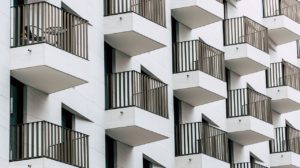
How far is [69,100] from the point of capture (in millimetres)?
34938

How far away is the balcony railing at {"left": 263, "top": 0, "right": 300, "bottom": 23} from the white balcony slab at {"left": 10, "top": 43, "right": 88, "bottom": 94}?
20.3 meters

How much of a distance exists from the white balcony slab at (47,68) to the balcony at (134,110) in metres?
3.40

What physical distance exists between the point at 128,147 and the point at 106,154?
4.01 feet

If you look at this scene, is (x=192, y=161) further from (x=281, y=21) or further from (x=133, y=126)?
(x=281, y=21)

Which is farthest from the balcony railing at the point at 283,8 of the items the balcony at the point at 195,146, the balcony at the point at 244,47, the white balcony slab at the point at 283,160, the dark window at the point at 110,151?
the dark window at the point at 110,151

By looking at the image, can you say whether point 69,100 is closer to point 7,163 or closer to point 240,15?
point 7,163

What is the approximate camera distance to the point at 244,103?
4647 cm

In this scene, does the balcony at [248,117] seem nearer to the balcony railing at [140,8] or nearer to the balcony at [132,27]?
the balcony railing at [140,8]

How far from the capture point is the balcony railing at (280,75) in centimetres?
5175

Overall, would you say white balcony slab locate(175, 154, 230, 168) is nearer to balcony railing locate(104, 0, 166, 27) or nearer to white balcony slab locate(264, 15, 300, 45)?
balcony railing locate(104, 0, 166, 27)

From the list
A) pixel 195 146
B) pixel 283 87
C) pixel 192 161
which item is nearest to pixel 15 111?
pixel 192 161

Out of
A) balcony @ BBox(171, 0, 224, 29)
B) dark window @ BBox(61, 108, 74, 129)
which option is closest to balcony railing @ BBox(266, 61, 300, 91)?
balcony @ BBox(171, 0, 224, 29)

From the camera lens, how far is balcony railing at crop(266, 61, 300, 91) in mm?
51750

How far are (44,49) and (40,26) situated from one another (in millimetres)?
837
